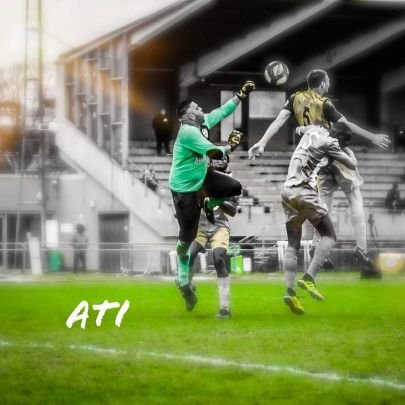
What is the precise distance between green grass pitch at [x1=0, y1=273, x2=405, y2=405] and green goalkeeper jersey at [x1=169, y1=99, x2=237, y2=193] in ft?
1.77

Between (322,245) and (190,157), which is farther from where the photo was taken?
(322,245)

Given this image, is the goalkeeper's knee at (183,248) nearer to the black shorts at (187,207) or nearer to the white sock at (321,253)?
the black shorts at (187,207)

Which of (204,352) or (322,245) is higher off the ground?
(322,245)

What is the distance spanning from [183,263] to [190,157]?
523 mm

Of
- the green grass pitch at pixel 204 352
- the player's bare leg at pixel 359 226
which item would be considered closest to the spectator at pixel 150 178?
the player's bare leg at pixel 359 226

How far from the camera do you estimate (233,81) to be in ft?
24.3

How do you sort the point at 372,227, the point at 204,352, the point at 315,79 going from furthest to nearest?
the point at 372,227, the point at 315,79, the point at 204,352

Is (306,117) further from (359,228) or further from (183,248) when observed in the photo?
(359,228)

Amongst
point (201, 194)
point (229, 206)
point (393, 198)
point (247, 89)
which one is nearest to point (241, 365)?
point (201, 194)

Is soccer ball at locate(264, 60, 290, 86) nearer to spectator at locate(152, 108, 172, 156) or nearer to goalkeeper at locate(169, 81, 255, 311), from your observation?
goalkeeper at locate(169, 81, 255, 311)

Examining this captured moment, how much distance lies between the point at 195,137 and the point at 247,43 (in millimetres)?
3302

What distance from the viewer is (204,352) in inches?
156

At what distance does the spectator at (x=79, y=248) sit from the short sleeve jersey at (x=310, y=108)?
2.28m

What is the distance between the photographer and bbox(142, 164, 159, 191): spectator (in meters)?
8.72
